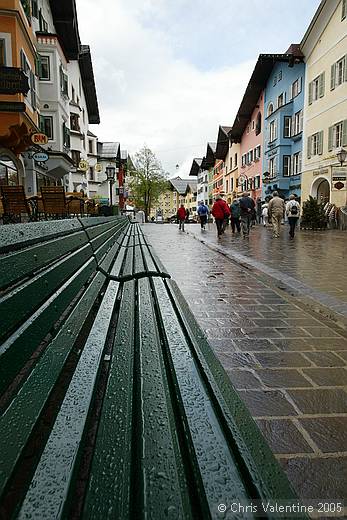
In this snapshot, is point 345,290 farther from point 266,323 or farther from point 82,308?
point 82,308

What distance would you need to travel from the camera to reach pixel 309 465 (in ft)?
5.70

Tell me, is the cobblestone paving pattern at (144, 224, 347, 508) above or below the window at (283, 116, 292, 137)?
below

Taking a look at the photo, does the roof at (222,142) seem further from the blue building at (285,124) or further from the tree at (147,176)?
the blue building at (285,124)

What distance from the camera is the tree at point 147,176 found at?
5834 centimetres

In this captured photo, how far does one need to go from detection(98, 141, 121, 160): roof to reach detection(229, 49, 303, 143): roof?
2192cm

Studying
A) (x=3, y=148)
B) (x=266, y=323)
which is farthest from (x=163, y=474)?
(x=3, y=148)

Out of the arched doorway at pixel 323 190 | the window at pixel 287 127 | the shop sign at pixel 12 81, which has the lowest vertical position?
the arched doorway at pixel 323 190

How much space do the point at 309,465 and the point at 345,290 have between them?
12.9ft

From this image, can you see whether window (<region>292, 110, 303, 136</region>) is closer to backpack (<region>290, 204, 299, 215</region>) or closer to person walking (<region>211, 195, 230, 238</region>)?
person walking (<region>211, 195, 230, 238</region>)

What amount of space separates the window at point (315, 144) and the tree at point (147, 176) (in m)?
31.5

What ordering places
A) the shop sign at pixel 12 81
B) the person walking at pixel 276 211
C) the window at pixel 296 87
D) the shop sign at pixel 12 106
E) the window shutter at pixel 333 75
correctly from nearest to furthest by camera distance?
1. the shop sign at pixel 12 81
2. the shop sign at pixel 12 106
3. the person walking at pixel 276 211
4. the window shutter at pixel 333 75
5. the window at pixel 296 87

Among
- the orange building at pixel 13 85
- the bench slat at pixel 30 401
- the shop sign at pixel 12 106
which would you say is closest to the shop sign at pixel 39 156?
the orange building at pixel 13 85

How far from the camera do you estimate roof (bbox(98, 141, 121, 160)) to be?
64750mm

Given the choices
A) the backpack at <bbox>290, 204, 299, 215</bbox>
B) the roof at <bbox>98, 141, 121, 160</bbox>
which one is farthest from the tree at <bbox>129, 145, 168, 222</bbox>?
the backpack at <bbox>290, 204, 299, 215</bbox>
